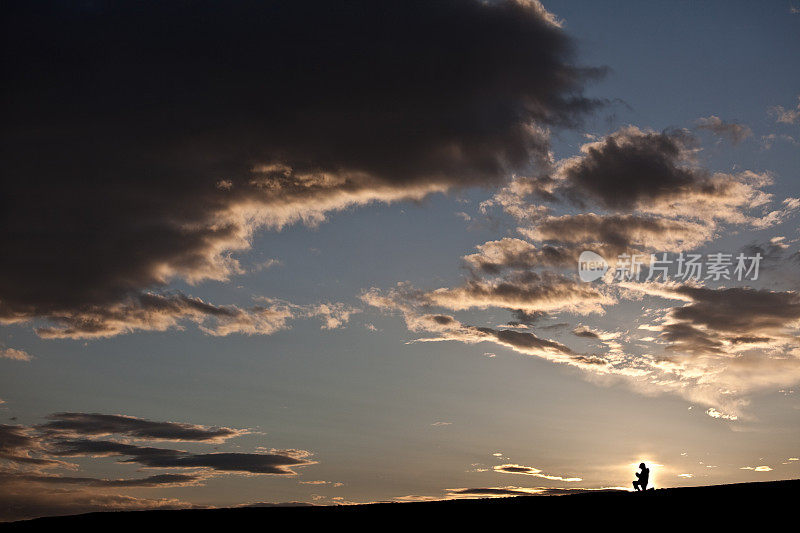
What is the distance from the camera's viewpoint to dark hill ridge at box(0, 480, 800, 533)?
27359 mm

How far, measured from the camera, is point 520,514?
30594 millimetres

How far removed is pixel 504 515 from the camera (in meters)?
30.3

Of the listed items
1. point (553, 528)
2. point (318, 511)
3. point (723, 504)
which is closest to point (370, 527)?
point (318, 511)

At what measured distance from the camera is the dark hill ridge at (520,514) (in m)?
27.4

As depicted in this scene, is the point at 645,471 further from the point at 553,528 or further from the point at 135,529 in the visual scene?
the point at 135,529

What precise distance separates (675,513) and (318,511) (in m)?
16.0

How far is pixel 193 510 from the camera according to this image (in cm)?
3553

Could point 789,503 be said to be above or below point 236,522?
above

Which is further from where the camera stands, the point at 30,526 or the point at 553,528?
the point at 30,526

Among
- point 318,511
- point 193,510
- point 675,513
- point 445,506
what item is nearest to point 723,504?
point 675,513

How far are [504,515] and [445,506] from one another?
156 inches

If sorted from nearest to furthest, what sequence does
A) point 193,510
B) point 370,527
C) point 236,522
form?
point 370,527 → point 236,522 → point 193,510

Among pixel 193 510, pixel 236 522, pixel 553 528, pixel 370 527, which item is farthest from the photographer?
pixel 193 510

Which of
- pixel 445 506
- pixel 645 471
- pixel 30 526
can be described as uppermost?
pixel 645 471
